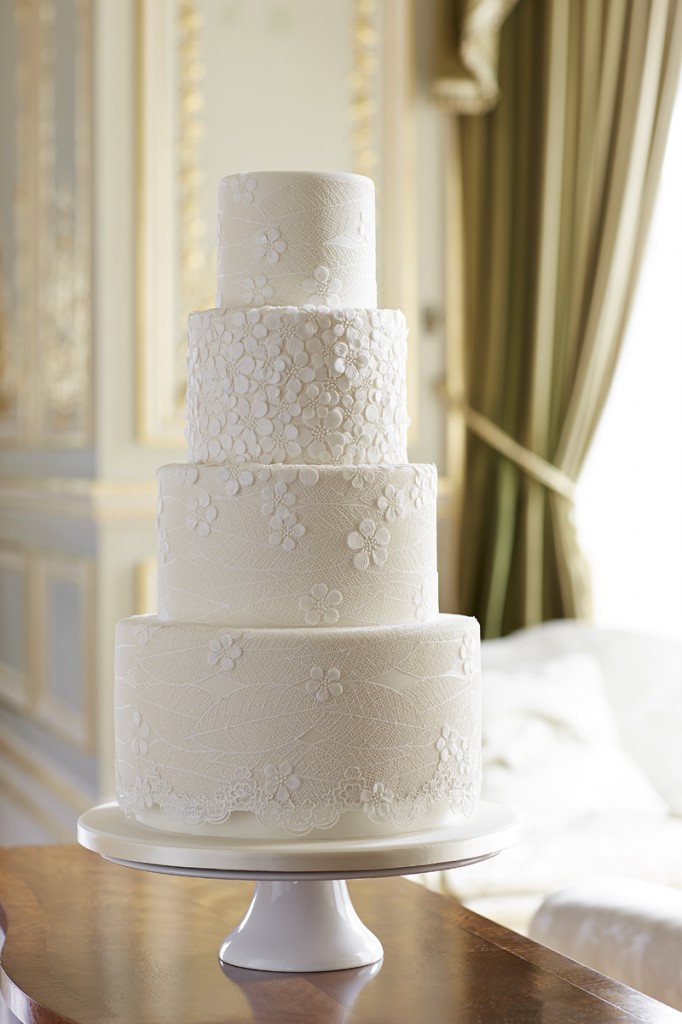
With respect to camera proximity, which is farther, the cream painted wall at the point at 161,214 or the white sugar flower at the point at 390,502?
the cream painted wall at the point at 161,214

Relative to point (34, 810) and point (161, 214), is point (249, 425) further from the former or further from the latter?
point (34, 810)

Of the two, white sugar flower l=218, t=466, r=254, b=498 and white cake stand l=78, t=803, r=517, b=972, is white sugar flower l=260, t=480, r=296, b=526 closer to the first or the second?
white sugar flower l=218, t=466, r=254, b=498

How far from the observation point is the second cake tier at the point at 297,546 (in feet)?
5.41

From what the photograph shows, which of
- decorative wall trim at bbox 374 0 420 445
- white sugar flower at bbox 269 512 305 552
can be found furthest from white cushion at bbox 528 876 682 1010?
decorative wall trim at bbox 374 0 420 445

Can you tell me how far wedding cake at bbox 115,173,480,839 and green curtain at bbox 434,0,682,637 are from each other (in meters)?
2.38

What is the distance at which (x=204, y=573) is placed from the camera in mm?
1698

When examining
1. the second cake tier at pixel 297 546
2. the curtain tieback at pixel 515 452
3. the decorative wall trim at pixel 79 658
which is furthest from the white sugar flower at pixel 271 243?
the curtain tieback at pixel 515 452

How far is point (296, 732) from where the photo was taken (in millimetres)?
1585

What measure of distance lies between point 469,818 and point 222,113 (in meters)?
2.66

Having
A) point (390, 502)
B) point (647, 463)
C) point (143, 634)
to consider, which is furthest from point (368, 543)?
point (647, 463)

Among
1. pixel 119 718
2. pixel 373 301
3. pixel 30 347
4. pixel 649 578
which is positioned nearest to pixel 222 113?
pixel 30 347

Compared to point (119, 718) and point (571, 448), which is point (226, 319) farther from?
point (571, 448)

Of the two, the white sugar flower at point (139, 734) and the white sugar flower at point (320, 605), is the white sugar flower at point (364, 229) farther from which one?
the white sugar flower at point (139, 734)

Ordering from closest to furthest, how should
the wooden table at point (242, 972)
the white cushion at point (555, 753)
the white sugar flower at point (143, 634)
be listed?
the wooden table at point (242, 972)
the white sugar flower at point (143, 634)
the white cushion at point (555, 753)
